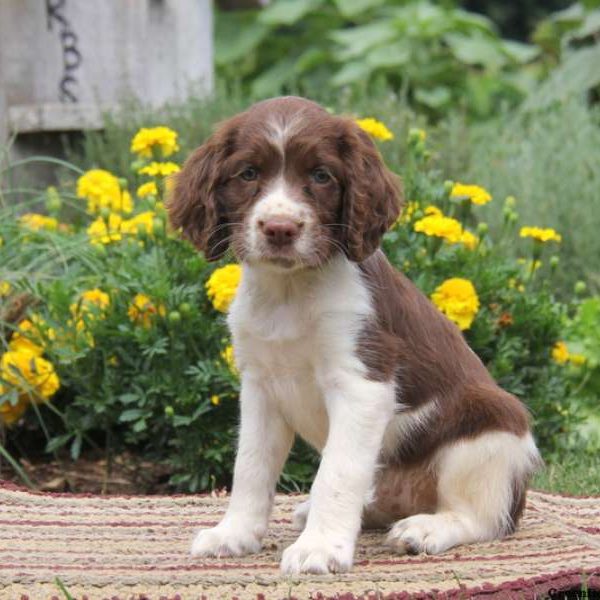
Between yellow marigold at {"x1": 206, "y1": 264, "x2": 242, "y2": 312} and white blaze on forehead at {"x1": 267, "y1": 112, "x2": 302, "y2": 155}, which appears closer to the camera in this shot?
white blaze on forehead at {"x1": 267, "y1": 112, "x2": 302, "y2": 155}

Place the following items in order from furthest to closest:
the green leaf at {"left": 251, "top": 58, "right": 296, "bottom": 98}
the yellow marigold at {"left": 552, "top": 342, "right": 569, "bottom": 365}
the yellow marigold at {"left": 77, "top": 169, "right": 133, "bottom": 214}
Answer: the green leaf at {"left": 251, "top": 58, "right": 296, "bottom": 98}
the yellow marigold at {"left": 77, "top": 169, "right": 133, "bottom": 214}
the yellow marigold at {"left": 552, "top": 342, "right": 569, "bottom": 365}

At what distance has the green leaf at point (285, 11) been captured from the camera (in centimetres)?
1334

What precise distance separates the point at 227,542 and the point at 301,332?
659mm

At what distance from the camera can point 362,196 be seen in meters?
3.67

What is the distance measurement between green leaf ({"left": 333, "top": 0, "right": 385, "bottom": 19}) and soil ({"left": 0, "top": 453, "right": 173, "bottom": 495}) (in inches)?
331

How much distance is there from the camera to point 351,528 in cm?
361

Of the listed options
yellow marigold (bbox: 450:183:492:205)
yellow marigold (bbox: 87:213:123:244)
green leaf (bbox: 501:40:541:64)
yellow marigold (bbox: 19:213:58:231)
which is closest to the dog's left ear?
yellow marigold (bbox: 450:183:492:205)

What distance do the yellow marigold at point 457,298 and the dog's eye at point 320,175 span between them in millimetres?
1643

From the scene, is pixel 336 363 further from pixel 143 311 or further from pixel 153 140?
pixel 153 140

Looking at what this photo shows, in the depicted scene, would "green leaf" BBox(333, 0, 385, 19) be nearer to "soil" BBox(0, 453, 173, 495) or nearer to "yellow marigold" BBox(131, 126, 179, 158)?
"yellow marigold" BBox(131, 126, 179, 158)

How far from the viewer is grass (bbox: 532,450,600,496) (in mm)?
5273

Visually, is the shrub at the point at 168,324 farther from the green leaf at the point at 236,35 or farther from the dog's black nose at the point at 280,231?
the green leaf at the point at 236,35

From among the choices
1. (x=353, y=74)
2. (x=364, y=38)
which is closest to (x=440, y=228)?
(x=353, y=74)

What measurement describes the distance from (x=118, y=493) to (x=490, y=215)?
10.9 feet
